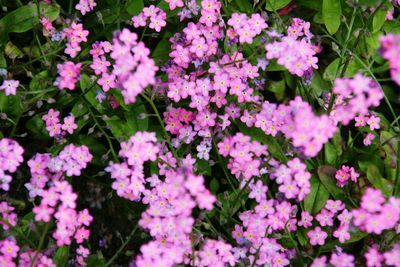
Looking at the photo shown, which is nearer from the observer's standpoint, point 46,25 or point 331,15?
point 46,25

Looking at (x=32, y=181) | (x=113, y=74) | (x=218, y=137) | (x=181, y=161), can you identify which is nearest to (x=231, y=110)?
(x=218, y=137)

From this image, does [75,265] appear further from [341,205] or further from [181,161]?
[341,205]

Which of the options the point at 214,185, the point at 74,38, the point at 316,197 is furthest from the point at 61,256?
the point at 316,197

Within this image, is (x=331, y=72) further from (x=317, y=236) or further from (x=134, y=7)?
(x=134, y=7)

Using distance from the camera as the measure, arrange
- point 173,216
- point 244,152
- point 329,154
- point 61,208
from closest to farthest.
A: point 61,208
point 173,216
point 244,152
point 329,154

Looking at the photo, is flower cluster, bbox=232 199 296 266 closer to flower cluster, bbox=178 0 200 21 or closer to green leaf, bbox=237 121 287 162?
green leaf, bbox=237 121 287 162
